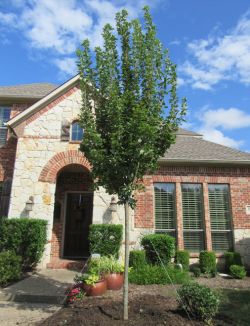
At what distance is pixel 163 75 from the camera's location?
5.71 metres

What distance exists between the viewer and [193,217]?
38.3ft

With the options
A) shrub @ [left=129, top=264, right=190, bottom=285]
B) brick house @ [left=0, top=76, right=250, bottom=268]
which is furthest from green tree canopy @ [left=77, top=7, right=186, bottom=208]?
brick house @ [left=0, top=76, right=250, bottom=268]

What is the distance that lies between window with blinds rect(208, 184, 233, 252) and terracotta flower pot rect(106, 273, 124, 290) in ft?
17.2

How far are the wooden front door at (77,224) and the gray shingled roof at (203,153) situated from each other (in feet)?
12.6

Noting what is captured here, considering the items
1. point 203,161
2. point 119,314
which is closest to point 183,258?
point 203,161

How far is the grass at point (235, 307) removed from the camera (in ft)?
17.1

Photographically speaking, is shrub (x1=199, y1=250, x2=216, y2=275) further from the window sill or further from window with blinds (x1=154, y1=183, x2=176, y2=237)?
window with blinds (x1=154, y1=183, x2=176, y2=237)

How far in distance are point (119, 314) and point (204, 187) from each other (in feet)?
24.8

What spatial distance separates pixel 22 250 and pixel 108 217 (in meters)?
3.02

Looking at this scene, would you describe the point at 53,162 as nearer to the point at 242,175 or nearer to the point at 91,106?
the point at 91,106

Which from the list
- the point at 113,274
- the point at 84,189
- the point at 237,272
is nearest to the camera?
the point at 113,274

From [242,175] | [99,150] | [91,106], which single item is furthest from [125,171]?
[242,175]

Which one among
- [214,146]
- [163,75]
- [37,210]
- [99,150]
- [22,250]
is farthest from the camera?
[214,146]

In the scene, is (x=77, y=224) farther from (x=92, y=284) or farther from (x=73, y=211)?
(x=92, y=284)
